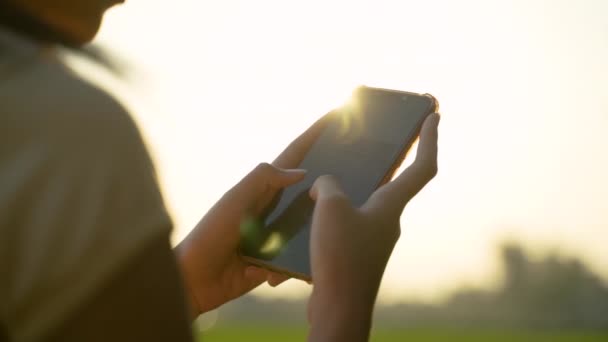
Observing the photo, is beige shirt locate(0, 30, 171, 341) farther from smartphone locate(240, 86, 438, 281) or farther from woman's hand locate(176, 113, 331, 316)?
woman's hand locate(176, 113, 331, 316)

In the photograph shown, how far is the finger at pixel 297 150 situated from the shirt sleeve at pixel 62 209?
2.24m

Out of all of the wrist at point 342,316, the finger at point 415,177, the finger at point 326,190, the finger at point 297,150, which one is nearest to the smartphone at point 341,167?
the finger at point 297,150

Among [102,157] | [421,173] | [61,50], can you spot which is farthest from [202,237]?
[102,157]

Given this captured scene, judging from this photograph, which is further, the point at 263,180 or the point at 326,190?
the point at 263,180

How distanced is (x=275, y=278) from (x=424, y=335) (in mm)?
40110

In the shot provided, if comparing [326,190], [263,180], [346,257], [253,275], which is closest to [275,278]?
[253,275]

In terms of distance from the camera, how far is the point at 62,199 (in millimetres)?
1011

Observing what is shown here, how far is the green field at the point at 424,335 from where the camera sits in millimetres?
38875

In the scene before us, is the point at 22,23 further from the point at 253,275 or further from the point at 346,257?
the point at 253,275

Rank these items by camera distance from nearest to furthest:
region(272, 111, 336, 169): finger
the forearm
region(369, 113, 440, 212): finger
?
the forearm
region(369, 113, 440, 212): finger
region(272, 111, 336, 169): finger

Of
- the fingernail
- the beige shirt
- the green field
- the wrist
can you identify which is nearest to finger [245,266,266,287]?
the fingernail

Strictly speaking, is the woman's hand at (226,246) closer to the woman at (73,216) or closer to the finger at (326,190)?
the finger at (326,190)

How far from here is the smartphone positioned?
3.01 m

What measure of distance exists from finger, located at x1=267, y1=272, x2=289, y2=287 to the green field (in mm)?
35392
